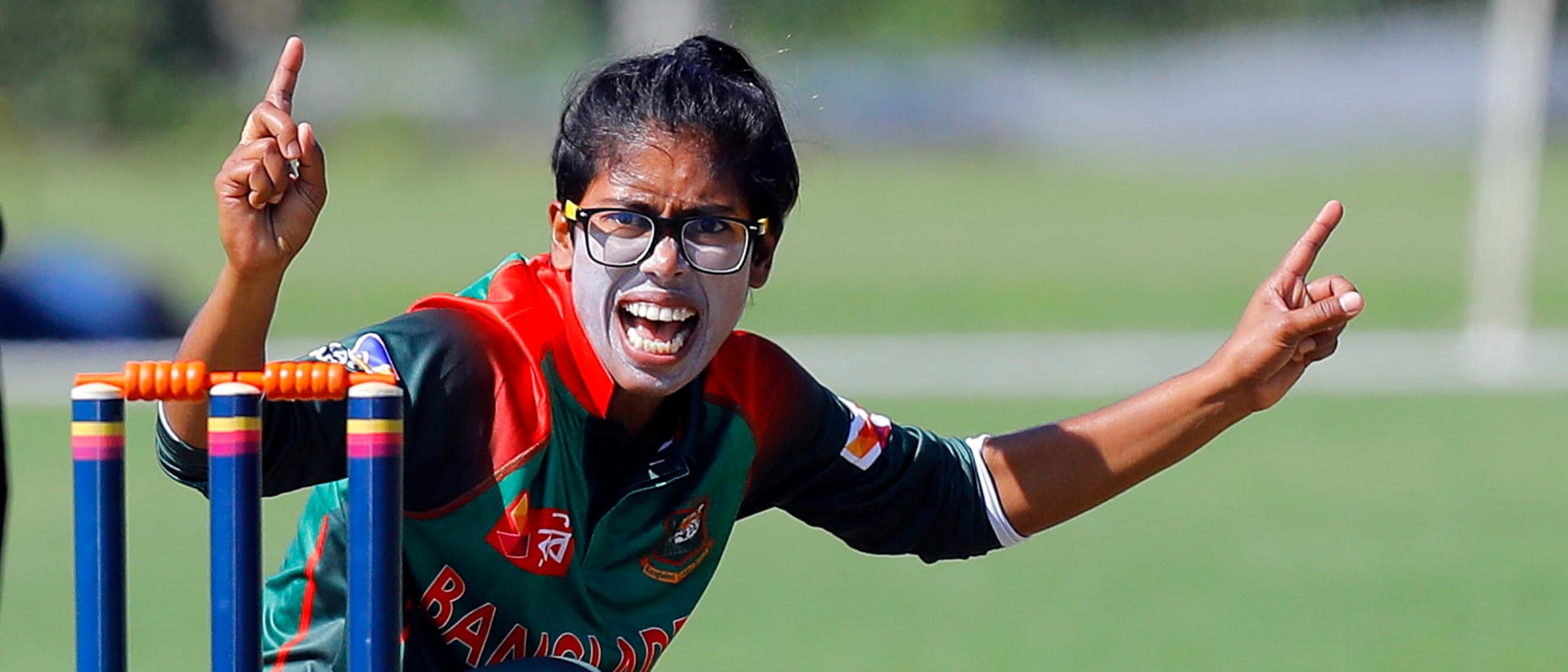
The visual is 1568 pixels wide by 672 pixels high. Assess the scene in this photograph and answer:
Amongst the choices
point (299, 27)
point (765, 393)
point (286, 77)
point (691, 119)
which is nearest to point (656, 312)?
point (691, 119)

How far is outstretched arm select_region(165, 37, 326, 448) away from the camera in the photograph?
8.48 feet

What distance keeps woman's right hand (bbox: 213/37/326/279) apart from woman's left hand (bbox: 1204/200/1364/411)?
1535 mm

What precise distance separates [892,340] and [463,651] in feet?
43.4

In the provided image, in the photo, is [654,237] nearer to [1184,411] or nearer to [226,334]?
[226,334]

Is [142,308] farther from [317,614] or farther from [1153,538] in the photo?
[317,614]

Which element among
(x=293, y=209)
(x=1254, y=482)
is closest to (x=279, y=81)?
(x=293, y=209)

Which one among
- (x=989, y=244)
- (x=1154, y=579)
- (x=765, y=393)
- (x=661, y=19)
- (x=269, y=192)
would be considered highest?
(x=269, y=192)

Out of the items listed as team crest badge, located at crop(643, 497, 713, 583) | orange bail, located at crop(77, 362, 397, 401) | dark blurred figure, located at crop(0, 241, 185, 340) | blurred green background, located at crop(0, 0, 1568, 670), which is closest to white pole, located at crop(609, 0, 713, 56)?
blurred green background, located at crop(0, 0, 1568, 670)

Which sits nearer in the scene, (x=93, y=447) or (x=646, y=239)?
(x=93, y=447)

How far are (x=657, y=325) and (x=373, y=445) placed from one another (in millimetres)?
699

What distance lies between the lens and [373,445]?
2.40 metres

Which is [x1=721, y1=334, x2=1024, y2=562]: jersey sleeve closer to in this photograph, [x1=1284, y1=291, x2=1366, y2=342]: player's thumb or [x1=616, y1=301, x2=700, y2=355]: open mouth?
[x1=616, y1=301, x2=700, y2=355]: open mouth

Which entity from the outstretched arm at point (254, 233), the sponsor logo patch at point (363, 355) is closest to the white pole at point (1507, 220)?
the sponsor logo patch at point (363, 355)

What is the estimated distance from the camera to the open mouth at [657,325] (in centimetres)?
300
